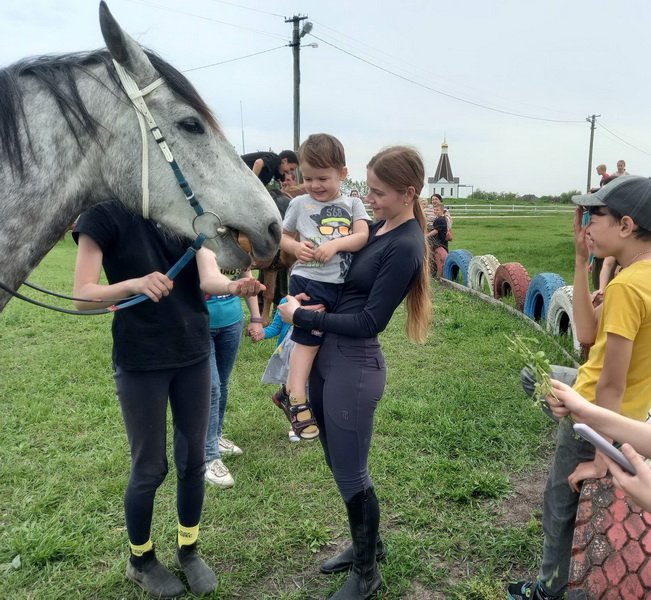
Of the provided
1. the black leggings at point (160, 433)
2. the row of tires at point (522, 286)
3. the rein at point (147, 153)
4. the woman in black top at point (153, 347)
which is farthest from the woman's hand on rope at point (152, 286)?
the row of tires at point (522, 286)

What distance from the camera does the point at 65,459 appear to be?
3.69 m

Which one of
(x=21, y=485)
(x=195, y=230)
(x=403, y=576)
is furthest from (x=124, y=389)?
(x=21, y=485)

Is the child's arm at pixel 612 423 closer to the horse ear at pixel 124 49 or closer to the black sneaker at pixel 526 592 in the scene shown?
the black sneaker at pixel 526 592

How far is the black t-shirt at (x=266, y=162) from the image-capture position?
18.4 ft

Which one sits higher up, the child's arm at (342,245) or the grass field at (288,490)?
the child's arm at (342,245)

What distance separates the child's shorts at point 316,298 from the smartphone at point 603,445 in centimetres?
126

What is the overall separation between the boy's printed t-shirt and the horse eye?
0.79 metres

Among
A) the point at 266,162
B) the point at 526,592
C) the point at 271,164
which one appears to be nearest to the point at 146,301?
the point at 526,592

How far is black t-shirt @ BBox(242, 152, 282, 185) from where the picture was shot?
5.62 metres

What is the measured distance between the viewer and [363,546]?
2.39 meters

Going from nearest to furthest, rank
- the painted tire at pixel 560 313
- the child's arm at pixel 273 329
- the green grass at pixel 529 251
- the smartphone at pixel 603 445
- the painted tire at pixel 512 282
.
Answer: the smartphone at pixel 603 445 → the child's arm at pixel 273 329 → the painted tire at pixel 560 313 → the painted tire at pixel 512 282 → the green grass at pixel 529 251

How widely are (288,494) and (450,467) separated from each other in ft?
3.57

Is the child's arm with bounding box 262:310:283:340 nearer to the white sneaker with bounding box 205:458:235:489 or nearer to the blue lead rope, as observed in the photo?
the white sneaker with bounding box 205:458:235:489

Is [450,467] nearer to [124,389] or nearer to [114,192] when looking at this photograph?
[124,389]
